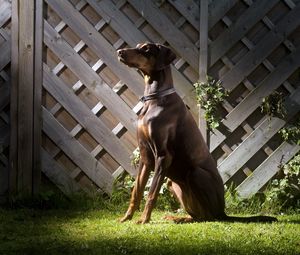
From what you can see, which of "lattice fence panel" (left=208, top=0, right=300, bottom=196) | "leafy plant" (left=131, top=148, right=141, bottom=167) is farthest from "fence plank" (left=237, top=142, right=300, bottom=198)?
"leafy plant" (left=131, top=148, right=141, bottom=167)

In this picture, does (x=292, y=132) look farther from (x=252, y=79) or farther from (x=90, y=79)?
(x=90, y=79)

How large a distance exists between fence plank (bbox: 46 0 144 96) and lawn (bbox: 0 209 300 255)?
128 cm

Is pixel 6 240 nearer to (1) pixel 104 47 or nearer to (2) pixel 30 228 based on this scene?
(2) pixel 30 228

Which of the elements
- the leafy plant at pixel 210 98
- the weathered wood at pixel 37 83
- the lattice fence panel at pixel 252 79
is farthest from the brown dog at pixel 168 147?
the weathered wood at pixel 37 83

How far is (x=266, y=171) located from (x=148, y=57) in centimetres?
172

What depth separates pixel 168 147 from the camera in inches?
155

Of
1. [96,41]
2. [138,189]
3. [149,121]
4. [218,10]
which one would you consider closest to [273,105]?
[218,10]

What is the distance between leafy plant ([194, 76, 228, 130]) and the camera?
190 inches

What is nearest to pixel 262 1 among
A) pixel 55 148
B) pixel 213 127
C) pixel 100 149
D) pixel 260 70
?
pixel 260 70

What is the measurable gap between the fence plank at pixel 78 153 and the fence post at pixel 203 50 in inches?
38.1

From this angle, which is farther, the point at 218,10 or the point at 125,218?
the point at 218,10

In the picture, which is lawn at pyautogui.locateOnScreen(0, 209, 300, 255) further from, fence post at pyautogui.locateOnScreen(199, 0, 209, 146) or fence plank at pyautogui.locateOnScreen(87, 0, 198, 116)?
fence plank at pyautogui.locateOnScreen(87, 0, 198, 116)

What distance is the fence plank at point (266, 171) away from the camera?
4.91 m

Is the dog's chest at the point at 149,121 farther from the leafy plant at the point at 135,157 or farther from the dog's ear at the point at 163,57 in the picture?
the leafy plant at the point at 135,157
